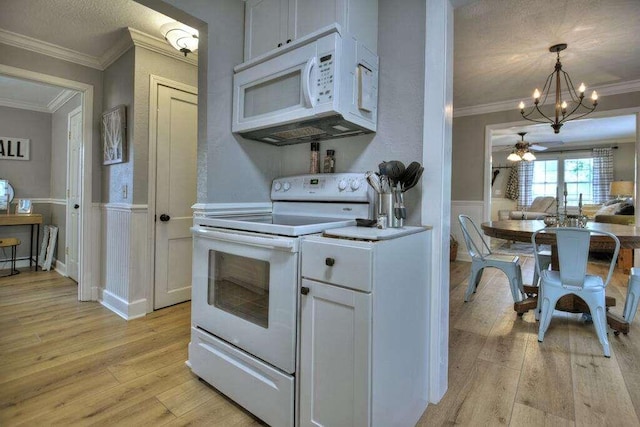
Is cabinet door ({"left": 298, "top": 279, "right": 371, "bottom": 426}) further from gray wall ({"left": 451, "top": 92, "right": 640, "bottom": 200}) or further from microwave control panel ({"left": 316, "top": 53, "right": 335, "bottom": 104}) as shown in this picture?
gray wall ({"left": 451, "top": 92, "right": 640, "bottom": 200})

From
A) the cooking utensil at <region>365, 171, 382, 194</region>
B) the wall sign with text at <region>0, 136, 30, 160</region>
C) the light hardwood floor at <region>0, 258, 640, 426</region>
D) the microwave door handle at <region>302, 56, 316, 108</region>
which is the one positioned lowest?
the light hardwood floor at <region>0, 258, 640, 426</region>

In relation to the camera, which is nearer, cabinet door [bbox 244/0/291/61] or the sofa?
cabinet door [bbox 244/0/291/61]

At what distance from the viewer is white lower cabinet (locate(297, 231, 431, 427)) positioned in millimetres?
1075

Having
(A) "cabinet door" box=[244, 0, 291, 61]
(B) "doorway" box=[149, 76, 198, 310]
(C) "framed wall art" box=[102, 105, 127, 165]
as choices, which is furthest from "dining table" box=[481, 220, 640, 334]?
(C) "framed wall art" box=[102, 105, 127, 165]

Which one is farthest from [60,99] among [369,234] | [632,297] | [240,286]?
[632,297]

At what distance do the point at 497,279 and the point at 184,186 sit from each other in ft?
11.7

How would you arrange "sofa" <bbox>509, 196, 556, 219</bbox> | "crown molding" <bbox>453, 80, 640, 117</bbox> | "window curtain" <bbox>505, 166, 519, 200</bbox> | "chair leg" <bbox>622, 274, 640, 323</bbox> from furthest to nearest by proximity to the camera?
1. "window curtain" <bbox>505, 166, 519, 200</bbox>
2. "sofa" <bbox>509, 196, 556, 219</bbox>
3. "crown molding" <bbox>453, 80, 640, 117</bbox>
4. "chair leg" <bbox>622, 274, 640, 323</bbox>

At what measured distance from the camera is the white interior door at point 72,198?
3672 mm

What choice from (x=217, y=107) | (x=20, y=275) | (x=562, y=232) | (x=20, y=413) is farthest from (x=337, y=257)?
(x=20, y=275)

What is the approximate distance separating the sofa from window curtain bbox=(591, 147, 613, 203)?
1.17 metres

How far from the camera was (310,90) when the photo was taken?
1.45 m

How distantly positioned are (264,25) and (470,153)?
13.6 ft

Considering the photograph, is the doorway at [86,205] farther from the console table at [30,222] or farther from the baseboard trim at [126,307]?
the console table at [30,222]

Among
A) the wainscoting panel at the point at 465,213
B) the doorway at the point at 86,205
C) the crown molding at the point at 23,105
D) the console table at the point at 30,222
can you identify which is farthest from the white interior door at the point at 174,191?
the wainscoting panel at the point at 465,213
